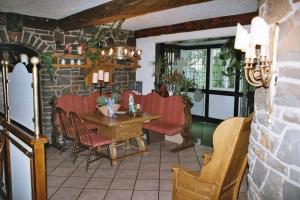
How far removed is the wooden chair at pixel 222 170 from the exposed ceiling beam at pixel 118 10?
5.44 ft

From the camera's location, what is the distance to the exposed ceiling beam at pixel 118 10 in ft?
10.8

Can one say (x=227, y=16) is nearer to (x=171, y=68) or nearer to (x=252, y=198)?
(x=171, y=68)

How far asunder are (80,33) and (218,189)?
187 inches

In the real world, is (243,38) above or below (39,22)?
below

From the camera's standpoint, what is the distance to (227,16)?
501 cm

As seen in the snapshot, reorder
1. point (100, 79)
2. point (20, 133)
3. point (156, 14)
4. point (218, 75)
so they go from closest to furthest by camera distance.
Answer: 1. point (20, 133)
2. point (156, 14)
3. point (100, 79)
4. point (218, 75)

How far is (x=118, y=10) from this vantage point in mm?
3777

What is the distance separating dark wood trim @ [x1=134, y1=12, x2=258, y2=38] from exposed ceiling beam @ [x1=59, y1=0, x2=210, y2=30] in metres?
1.94

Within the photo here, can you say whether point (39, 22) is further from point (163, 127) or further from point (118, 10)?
point (163, 127)

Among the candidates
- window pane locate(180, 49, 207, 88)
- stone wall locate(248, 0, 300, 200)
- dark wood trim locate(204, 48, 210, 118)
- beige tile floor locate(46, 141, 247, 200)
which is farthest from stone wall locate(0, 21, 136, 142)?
stone wall locate(248, 0, 300, 200)

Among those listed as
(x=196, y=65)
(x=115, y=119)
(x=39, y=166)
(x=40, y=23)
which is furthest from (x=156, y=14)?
(x=39, y=166)

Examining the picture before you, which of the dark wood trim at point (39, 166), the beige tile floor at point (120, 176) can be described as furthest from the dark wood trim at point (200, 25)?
the dark wood trim at point (39, 166)

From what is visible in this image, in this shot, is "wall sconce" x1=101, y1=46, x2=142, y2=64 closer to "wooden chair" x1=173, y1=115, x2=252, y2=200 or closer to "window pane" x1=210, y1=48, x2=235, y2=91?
"window pane" x1=210, y1=48, x2=235, y2=91

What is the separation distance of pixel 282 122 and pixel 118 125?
290cm
